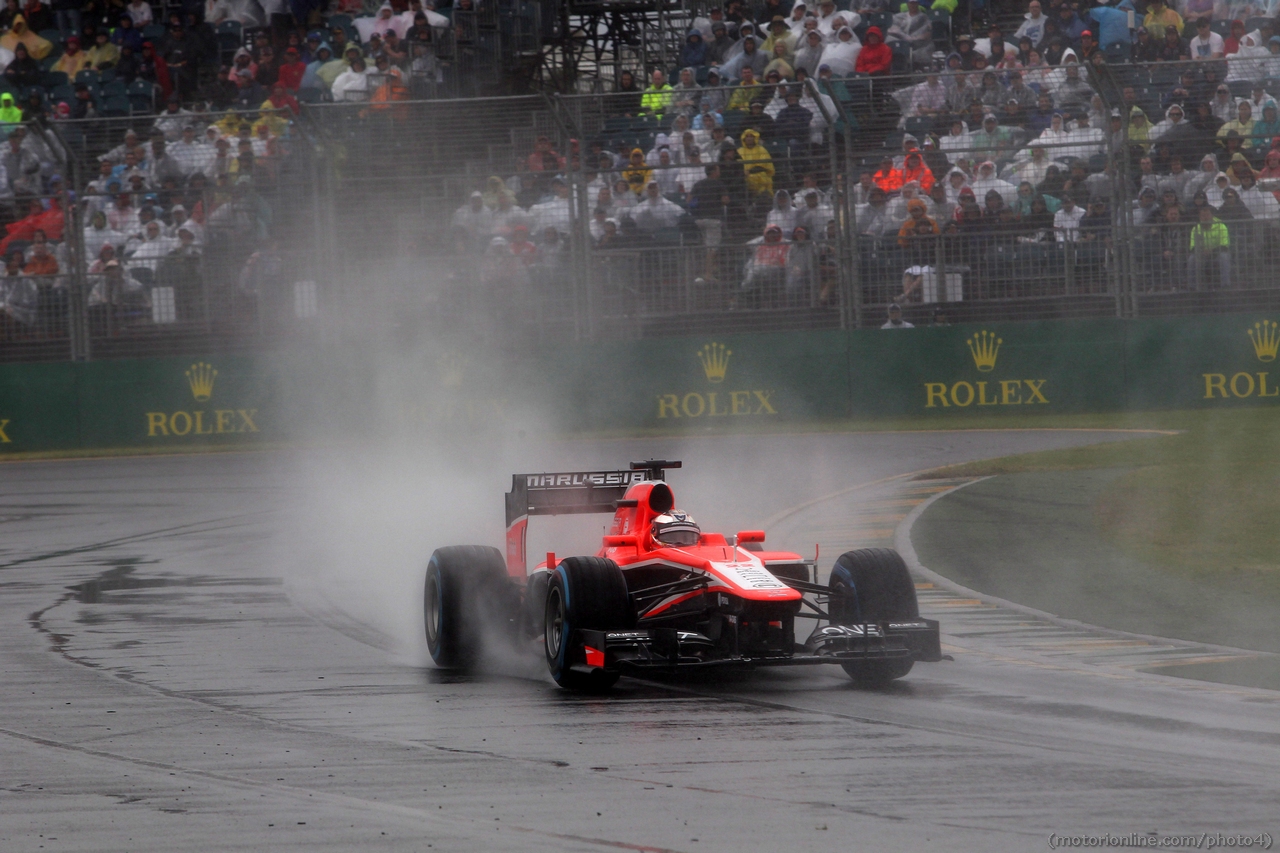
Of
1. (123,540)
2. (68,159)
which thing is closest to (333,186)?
(68,159)

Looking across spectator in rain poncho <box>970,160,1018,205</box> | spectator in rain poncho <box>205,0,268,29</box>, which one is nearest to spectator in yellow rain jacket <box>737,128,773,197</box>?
spectator in rain poncho <box>970,160,1018,205</box>

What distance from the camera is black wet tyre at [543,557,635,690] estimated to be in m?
7.75

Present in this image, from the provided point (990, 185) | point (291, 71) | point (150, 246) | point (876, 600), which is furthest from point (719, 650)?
point (291, 71)

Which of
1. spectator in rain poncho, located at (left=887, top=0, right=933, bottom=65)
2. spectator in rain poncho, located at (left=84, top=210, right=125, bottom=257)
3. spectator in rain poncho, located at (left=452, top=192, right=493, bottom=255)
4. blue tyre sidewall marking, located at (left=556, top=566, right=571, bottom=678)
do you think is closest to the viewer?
blue tyre sidewall marking, located at (left=556, top=566, right=571, bottom=678)

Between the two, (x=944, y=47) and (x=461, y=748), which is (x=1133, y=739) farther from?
→ (x=944, y=47)

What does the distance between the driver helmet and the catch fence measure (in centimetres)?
1393

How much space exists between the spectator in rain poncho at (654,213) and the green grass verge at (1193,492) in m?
7.03

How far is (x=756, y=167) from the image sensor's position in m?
22.7

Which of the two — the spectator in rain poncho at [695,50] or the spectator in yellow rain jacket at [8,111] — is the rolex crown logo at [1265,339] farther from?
the spectator in yellow rain jacket at [8,111]

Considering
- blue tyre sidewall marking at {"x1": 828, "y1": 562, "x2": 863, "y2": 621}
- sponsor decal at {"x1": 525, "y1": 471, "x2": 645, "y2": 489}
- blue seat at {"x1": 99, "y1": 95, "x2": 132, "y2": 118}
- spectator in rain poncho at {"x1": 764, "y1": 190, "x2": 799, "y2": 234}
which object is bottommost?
blue tyre sidewall marking at {"x1": 828, "y1": 562, "x2": 863, "y2": 621}

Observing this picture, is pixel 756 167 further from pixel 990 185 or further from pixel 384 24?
pixel 384 24

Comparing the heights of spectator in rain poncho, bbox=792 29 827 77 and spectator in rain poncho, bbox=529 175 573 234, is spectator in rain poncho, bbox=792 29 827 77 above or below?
above

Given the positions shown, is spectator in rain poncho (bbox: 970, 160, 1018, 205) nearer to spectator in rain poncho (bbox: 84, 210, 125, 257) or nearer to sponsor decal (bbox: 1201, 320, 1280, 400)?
sponsor decal (bbox: 1201, 320, 1280, 400)

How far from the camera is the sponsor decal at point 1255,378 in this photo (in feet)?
71.9
